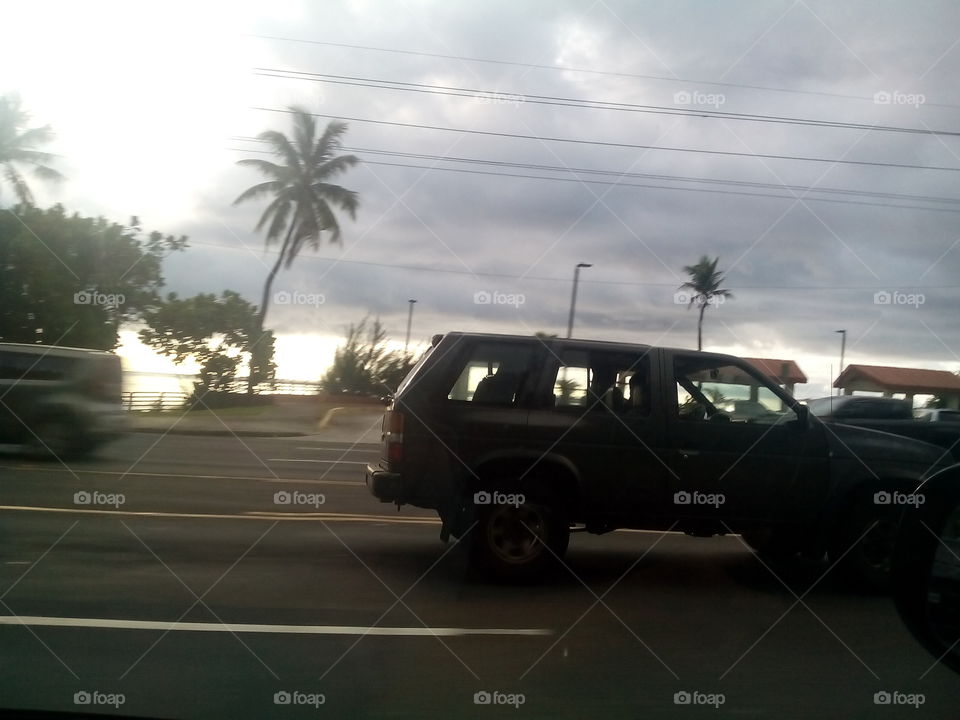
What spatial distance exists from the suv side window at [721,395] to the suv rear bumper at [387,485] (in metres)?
2.46

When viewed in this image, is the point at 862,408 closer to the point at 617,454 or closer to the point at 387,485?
the point at 617,454

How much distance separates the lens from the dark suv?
655cm

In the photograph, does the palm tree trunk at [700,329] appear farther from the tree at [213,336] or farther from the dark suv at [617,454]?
the tree at [213,336]

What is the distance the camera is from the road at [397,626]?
4.18 metres

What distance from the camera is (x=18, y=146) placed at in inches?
398

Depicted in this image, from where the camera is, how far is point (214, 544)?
7.25 metres

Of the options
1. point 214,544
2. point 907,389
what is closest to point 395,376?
point 214,544

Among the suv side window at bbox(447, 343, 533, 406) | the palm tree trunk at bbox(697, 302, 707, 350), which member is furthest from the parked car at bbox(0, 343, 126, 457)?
the palm tree trunk at bbox(697, 302, 707, 350)

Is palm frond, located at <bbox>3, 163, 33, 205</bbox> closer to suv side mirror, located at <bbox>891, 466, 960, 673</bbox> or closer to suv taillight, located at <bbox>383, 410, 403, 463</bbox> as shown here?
suv taillight, located at <bbox>383, 410, 403, 463</bbox>

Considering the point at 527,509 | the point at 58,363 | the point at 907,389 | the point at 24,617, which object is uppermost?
the point at 907,389

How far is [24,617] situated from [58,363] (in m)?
5.80

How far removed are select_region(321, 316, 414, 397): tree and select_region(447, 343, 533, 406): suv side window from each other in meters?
1.28

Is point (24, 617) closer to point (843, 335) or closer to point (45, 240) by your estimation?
point (45, 240)

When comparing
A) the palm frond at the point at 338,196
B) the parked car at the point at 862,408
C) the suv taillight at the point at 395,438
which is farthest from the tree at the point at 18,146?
the parked car at the point at 862,408
